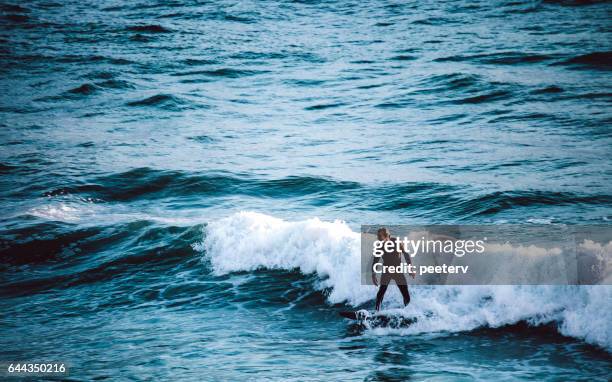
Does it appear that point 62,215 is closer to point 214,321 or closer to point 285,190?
point 285,190

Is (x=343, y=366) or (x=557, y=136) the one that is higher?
(x=557, y=136)

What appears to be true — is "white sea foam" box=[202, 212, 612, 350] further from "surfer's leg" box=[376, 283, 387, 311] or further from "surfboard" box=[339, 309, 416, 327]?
"surfer's leg" box=[376, 283, 387, 311]

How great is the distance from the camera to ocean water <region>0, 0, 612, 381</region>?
10586 mm

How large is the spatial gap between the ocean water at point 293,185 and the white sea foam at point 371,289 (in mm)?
45

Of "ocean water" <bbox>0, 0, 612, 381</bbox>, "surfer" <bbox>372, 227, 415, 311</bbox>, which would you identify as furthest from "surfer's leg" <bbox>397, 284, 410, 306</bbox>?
"ocean water" <bbox>0, 0, 612, 381</bbox>

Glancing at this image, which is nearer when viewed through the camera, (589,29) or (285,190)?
(285,190)

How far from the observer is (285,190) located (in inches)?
783

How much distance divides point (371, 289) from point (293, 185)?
7745 millimetres

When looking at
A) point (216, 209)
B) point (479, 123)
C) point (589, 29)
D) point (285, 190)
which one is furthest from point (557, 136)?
point (589, 29)

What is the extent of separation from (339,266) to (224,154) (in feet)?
35.5

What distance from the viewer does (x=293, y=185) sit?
20.2 m

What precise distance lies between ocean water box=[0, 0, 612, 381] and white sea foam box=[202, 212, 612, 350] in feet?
0.15

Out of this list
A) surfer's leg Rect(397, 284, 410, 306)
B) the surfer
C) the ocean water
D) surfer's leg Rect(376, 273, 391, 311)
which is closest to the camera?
the ocean water

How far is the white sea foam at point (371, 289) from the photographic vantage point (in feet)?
35.6
